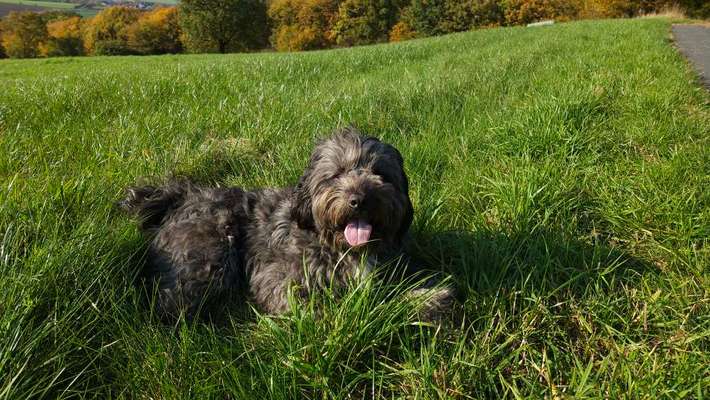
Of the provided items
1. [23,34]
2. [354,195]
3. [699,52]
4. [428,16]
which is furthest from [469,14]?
[354,195]

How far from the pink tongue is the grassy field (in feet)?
1.28

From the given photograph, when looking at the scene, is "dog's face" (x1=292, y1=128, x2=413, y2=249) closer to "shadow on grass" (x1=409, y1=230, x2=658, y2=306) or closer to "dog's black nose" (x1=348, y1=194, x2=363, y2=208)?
"dog's black nose" (x1=348, y1=194, x2=363, y2=208)

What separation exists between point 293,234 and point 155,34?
86782mm

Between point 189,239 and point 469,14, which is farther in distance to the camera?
point 469,14

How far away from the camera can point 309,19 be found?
8362cm

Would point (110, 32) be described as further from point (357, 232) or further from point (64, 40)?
point (357, 232)

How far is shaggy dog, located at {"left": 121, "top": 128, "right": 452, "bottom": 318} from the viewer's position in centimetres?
291

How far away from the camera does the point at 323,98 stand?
6.73m

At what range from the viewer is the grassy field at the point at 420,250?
2086 millimetres

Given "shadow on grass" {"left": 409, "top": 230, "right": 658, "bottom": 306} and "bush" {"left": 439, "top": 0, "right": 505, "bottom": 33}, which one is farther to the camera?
"bush" {"left": 439, "top": 0, "right": 505, "bottom": 33}

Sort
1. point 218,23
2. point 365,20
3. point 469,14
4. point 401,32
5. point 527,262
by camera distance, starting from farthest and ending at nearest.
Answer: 1. point 365,20
2. point 401,32
3. point 469,14
4. point 218,23
5. point 527,262

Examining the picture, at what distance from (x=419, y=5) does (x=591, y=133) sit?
226ft

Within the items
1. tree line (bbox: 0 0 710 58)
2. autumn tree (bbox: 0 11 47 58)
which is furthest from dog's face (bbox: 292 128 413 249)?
autumn tree (bbox: 0 11 47 58)

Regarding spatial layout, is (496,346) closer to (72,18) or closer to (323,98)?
(323,98)
